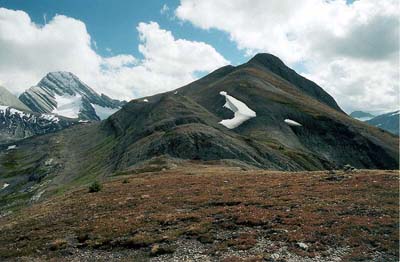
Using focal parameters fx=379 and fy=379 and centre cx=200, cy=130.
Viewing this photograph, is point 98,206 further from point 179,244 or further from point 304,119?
point 304,119

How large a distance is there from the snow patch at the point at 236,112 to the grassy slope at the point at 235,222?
102374mm

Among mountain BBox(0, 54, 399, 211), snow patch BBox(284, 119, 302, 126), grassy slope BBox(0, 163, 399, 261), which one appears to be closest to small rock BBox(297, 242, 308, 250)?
grassy slope BBox(0, 163, 399, 261)

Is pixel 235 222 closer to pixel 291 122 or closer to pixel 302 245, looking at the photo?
pixel 302 245

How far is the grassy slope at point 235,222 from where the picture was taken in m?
22.8

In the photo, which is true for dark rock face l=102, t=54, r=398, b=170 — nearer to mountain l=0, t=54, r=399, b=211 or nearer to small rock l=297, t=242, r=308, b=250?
mountain l=0, t=54, r=399, b=211

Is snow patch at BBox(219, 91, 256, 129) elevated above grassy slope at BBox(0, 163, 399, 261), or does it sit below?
above

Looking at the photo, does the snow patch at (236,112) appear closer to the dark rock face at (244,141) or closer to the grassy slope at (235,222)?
the dark rock face at (244,141)

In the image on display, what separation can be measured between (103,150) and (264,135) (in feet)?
237

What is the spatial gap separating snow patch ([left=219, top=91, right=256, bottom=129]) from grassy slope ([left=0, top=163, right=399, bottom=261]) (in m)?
102

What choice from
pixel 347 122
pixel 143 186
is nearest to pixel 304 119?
pixel 347 122

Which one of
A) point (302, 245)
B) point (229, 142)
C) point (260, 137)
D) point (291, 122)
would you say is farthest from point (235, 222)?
point (291, 122)

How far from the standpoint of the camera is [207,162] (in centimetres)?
8288

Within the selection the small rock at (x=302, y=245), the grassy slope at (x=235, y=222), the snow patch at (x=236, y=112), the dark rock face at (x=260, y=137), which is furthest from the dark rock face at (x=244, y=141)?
the small rock at (x=302, y=245)

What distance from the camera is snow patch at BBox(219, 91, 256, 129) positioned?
144750 mm
